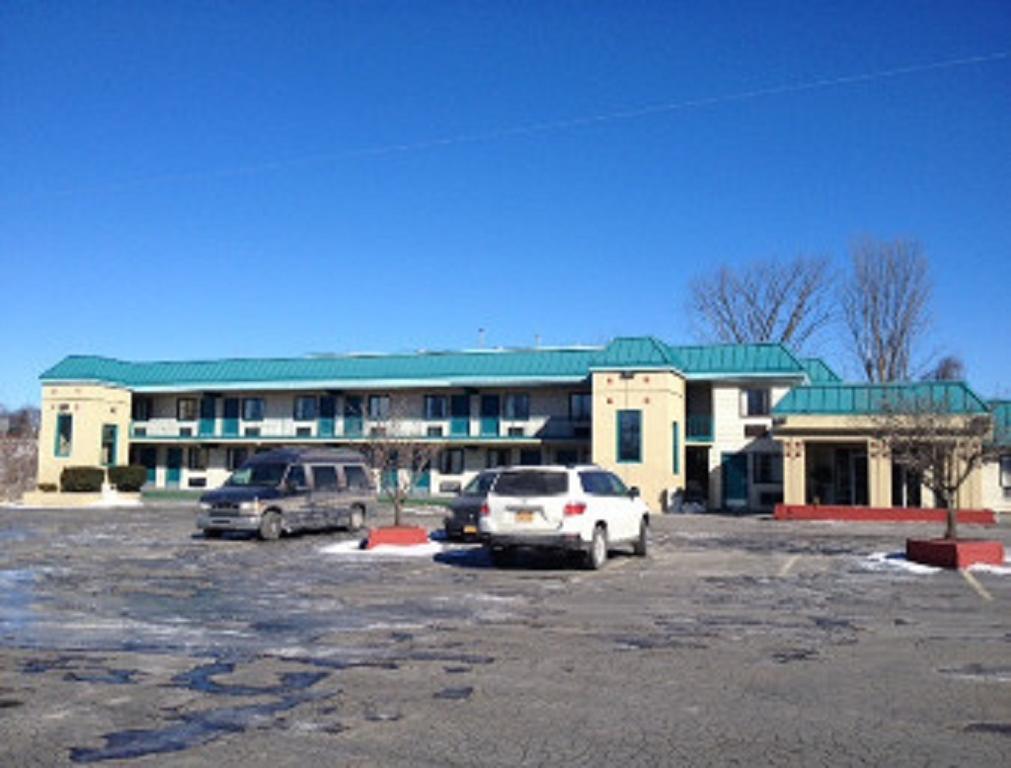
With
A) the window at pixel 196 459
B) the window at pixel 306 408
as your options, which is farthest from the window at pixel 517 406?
the window at pixel 196 459

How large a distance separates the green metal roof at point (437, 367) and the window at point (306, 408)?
65.1 inches

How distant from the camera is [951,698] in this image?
7.39 metres

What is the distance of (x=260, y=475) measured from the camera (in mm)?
23953

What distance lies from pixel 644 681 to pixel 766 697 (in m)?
1.02

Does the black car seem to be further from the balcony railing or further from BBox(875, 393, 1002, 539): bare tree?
the balcony railing

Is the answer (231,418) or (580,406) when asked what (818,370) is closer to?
(580,406)

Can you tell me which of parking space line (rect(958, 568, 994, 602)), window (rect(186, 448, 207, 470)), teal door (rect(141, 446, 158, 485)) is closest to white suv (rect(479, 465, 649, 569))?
parking space line (rect(958, 568, 994, 602))

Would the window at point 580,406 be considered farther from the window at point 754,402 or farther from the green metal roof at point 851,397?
the green metal roof at point 851,397

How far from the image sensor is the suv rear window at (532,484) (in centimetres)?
1670

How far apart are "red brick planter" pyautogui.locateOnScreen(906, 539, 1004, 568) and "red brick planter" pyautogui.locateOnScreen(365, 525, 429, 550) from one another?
10165mm

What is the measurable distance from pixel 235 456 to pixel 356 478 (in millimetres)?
27422

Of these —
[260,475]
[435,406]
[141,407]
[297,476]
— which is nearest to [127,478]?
[141,407]

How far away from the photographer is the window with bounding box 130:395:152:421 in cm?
5294

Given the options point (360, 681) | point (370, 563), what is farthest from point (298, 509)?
point (360, 681)
